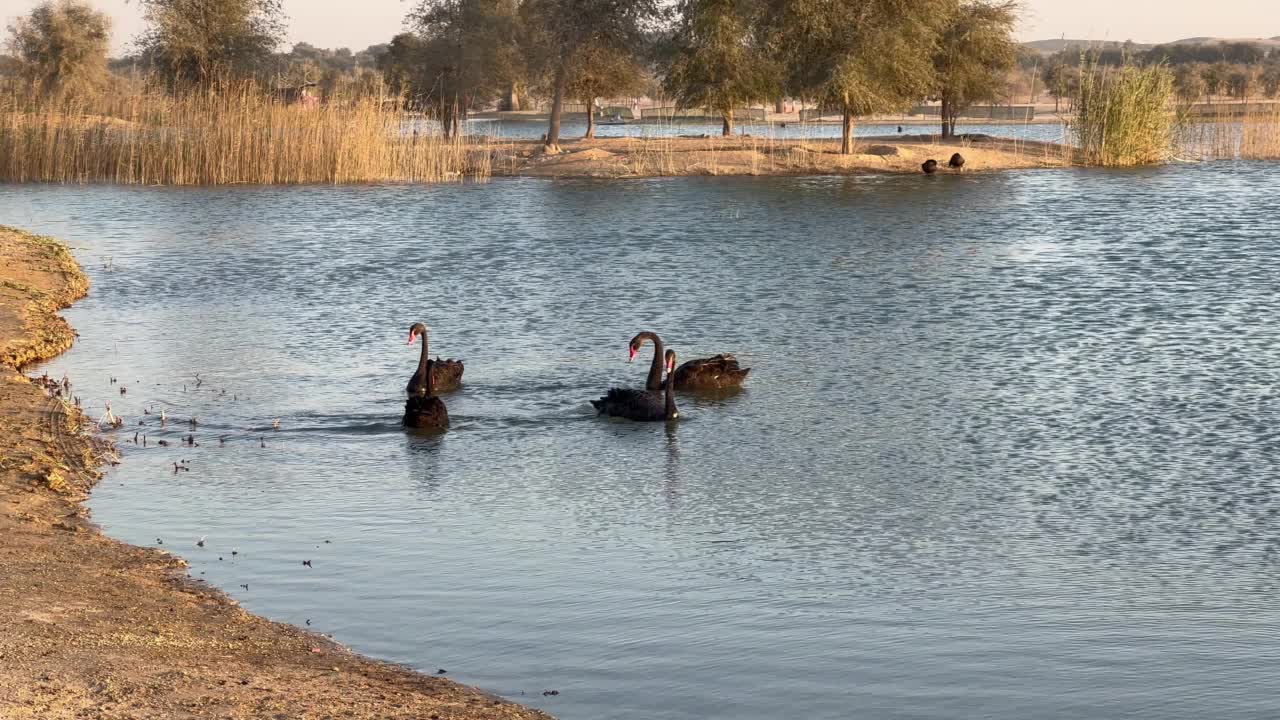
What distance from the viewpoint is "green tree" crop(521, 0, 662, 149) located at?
57.9 metres

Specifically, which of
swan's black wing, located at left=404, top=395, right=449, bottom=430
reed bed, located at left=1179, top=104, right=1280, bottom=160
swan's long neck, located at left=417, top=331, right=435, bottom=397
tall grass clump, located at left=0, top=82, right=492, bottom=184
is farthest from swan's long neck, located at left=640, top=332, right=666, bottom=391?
reed bed, located at left=1179, top=104, right=1280, bottom=160

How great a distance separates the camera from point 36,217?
119 ft

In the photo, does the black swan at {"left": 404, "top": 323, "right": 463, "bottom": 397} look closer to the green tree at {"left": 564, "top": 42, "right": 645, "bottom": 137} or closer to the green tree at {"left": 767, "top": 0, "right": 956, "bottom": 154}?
the green tree at {"left": 767, "top": 0, "right": 956, "bottom": 154}

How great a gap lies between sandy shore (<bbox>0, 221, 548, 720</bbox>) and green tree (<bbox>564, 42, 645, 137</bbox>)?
49737 mm

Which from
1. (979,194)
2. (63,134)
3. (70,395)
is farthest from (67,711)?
(63,134)

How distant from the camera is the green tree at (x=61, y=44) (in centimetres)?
8400

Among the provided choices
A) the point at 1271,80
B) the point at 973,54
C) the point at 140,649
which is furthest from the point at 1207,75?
the point at 140,649

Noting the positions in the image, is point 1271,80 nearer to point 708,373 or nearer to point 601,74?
point 601,74

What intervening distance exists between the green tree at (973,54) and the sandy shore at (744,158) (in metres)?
4.63

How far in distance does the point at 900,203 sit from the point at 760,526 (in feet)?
101

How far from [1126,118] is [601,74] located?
802 inches

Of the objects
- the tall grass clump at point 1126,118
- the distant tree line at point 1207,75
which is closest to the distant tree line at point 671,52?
the tall grass clump at point 1126,118

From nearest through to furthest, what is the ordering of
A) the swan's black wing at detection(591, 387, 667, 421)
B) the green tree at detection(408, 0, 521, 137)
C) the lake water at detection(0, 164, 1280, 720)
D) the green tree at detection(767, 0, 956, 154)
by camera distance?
the lake water at detection(0, 164, 1280, 720), the swan's black wing at detection(591, 387, 667, 421), the green tree at detection(767, 0, 956, 154), the green tree at detection(408, 0, 521, 137)

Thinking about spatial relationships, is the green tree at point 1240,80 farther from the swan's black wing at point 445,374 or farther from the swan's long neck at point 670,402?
the swan's long neck at point 670,402
